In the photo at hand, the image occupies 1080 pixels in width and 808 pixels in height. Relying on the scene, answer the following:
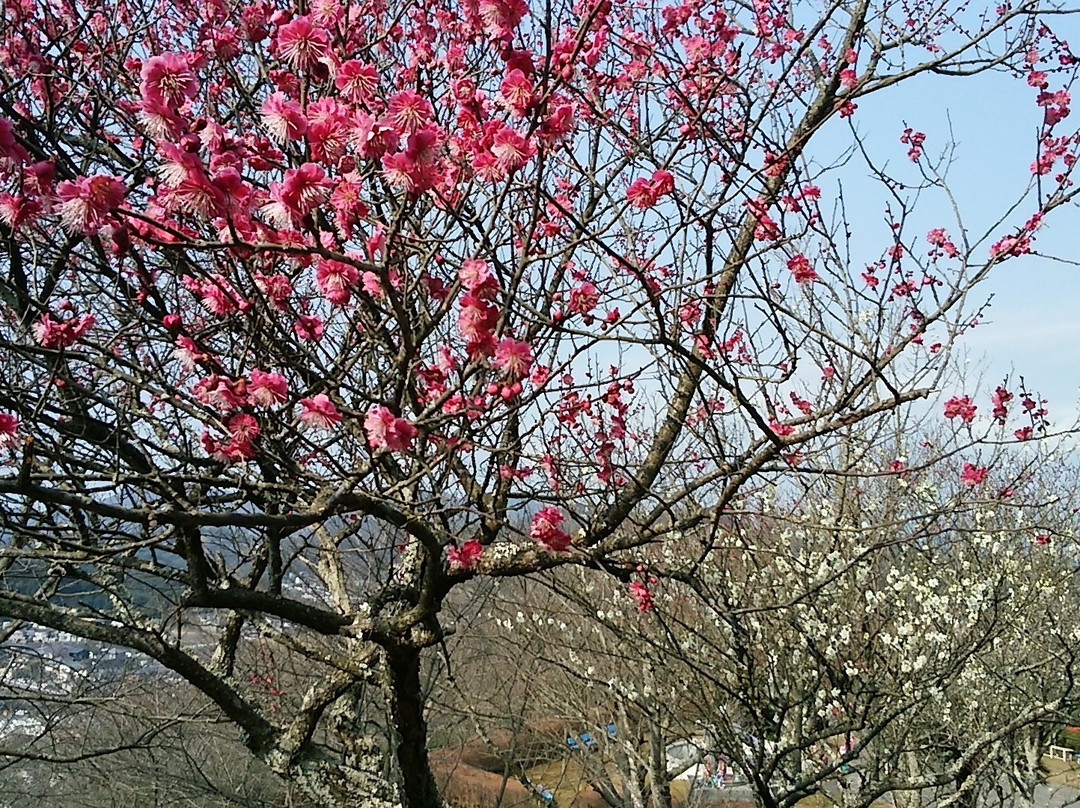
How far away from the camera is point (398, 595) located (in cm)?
391

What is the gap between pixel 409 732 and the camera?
3.56m

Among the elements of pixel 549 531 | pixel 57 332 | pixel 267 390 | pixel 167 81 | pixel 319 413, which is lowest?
pixel 549 531

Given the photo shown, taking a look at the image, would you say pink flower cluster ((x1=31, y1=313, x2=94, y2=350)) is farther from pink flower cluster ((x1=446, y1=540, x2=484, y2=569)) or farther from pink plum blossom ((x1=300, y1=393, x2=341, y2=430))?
pink flower cluster ((x1=446, y1=540, x2=484, y2=569))

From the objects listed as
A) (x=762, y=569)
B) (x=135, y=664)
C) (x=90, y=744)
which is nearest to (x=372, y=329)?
(x=762, y=569)

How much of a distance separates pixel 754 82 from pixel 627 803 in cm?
630

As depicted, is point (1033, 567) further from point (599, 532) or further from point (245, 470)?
point (245, 470)

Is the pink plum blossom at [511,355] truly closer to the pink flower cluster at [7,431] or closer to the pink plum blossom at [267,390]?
the pink plum blossom at [267,390]

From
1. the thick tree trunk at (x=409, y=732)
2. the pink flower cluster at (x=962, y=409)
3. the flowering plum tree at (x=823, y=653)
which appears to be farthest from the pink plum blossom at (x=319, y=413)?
the pink flower cluster at (x=962, y=409)

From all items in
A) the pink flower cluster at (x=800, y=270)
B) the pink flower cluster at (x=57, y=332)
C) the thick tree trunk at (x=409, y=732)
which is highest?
the pink flower cluster at (x=800, y=270)

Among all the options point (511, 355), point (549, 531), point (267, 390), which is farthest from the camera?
point (549, 531)

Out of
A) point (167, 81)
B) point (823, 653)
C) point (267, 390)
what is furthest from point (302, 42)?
point (823, 653)

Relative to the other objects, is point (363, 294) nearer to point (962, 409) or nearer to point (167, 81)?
point (167, 81)

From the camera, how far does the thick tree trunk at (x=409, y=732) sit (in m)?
3.50

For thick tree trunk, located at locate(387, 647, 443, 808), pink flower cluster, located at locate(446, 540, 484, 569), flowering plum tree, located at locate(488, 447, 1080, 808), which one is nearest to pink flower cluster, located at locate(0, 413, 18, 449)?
pink flower cluster, located at locate(446, 540, 484, 569)
